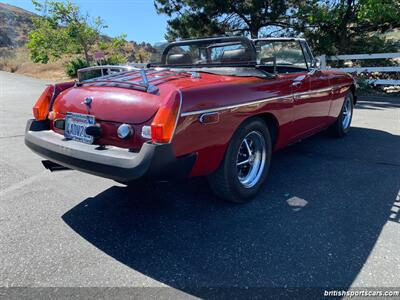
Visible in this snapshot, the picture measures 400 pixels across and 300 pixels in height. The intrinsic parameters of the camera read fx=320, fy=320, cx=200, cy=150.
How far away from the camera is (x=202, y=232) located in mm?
2625

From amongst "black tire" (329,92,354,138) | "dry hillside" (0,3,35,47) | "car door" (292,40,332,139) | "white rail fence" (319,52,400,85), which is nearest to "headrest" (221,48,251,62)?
"car door" (292,40,332,139)

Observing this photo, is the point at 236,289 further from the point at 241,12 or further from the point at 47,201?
the point at 241,12

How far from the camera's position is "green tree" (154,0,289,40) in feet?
42.0

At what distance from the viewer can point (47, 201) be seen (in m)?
3.25

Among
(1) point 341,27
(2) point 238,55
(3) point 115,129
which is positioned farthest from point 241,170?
(1) point 341,27

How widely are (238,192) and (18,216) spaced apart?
2047 millimetres

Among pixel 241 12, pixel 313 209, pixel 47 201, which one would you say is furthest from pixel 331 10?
pixel 47 201

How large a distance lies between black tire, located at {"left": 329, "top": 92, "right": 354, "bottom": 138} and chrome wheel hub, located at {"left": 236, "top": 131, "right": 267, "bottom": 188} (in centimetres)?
251

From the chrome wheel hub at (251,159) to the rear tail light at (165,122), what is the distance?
3.43 feet

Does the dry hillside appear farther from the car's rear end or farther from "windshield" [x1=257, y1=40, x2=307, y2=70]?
the car's rear end

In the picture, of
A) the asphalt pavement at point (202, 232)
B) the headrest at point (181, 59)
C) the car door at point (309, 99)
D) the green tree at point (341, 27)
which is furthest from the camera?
the green tree at point (341, 27)

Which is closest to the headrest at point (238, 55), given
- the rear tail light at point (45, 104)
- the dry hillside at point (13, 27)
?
the rear tail light at point (45, 104)

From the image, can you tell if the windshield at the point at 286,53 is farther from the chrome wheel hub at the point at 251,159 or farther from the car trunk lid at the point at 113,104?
the car trunk lid at the point at 113,104

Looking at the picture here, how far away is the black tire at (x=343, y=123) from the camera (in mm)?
5258
